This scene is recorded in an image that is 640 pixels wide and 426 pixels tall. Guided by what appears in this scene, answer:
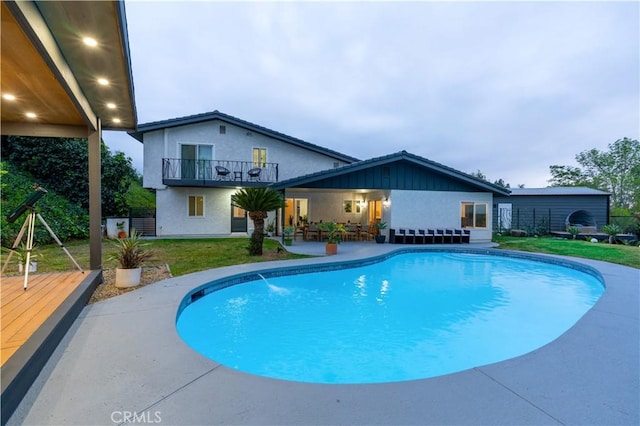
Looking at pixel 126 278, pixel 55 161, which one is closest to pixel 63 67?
pixel 126 278

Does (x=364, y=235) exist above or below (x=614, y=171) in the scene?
below

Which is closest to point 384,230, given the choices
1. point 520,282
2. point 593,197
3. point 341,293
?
point 520,282

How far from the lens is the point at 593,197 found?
64.0 ft

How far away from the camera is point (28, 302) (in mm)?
3924

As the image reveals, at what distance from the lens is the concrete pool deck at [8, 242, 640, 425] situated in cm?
208

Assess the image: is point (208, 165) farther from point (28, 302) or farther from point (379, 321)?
point (379, 321)

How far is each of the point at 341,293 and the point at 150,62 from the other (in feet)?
67.8

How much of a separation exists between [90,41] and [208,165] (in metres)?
12.6

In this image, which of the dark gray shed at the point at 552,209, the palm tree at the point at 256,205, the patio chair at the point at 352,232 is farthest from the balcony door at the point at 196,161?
the dark gray shed at the point at 552,209

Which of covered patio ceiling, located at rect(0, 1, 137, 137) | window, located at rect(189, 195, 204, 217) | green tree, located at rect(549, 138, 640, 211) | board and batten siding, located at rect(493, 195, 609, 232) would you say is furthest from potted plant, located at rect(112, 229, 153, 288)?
green tree, located at rect(549, 138, 640, 211)

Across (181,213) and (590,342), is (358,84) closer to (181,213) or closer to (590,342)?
(181,213)

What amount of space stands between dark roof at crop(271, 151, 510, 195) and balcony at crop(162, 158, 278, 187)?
133 inches

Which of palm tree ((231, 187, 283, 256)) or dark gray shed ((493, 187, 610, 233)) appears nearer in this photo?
palm tree ((231, 187, 283, 256))

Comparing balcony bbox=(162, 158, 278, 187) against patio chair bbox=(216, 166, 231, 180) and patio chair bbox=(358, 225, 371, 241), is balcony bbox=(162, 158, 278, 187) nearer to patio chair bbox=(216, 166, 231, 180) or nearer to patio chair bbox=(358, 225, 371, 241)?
patio chair bbox=(216, 166, 231, 180)
